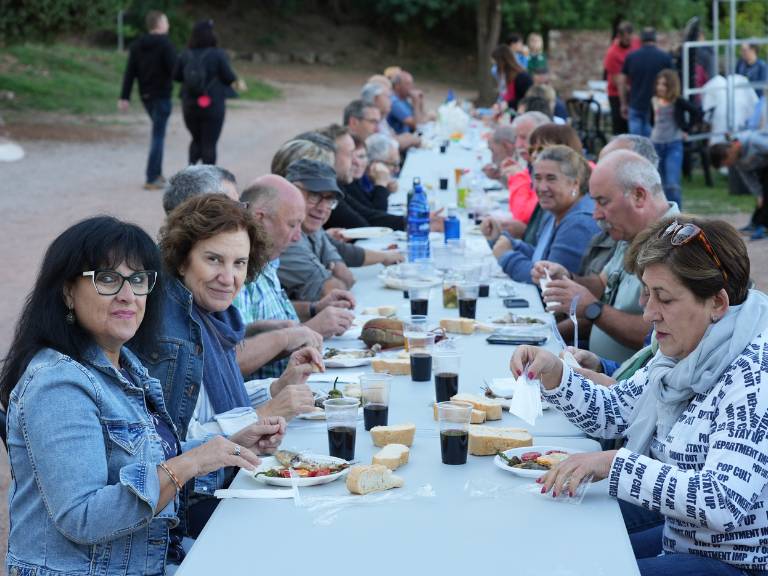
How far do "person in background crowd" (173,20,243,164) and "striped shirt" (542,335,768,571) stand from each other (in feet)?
34.6

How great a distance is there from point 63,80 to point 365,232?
1851 cm

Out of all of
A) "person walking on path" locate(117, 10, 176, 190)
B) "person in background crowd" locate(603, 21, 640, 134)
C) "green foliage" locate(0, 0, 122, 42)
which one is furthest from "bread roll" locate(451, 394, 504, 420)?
"green foliage" locate(0, 0, 122, 42)

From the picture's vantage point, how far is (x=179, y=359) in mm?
3102

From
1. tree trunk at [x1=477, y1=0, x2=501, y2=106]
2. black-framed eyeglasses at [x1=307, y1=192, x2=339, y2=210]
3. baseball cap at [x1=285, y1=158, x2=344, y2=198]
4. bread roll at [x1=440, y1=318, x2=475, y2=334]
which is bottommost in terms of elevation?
bread roll at [x1=440, y1=318, x2=475, y2=334]

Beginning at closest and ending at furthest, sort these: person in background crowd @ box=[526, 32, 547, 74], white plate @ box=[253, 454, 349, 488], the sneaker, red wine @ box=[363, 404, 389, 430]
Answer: white plate @ box=[253, 454, 349, 488] < red wine @ box=[363, 404, 389, 430] < the sneaker < person in background crowd @ box=[526, 32, 547, 74]

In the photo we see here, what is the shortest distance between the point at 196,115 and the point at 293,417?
10083mm

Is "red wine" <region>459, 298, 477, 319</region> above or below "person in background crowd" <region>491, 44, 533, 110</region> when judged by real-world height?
below

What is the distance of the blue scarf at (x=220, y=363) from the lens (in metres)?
3.26

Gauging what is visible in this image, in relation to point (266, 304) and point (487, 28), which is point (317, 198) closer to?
point (266, 304)

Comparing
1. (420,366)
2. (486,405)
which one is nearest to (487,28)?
(420,366)

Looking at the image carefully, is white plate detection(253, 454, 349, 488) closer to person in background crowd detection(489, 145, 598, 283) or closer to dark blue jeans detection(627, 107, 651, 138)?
person in background crowd detection(489, 145, 598, 283)

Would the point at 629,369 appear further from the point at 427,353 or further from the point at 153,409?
the point at 153,409

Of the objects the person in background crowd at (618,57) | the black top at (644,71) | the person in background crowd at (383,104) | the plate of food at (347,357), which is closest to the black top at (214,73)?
the person in background crowd at (383,104)

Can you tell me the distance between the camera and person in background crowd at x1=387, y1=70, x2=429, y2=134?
14.3 m
